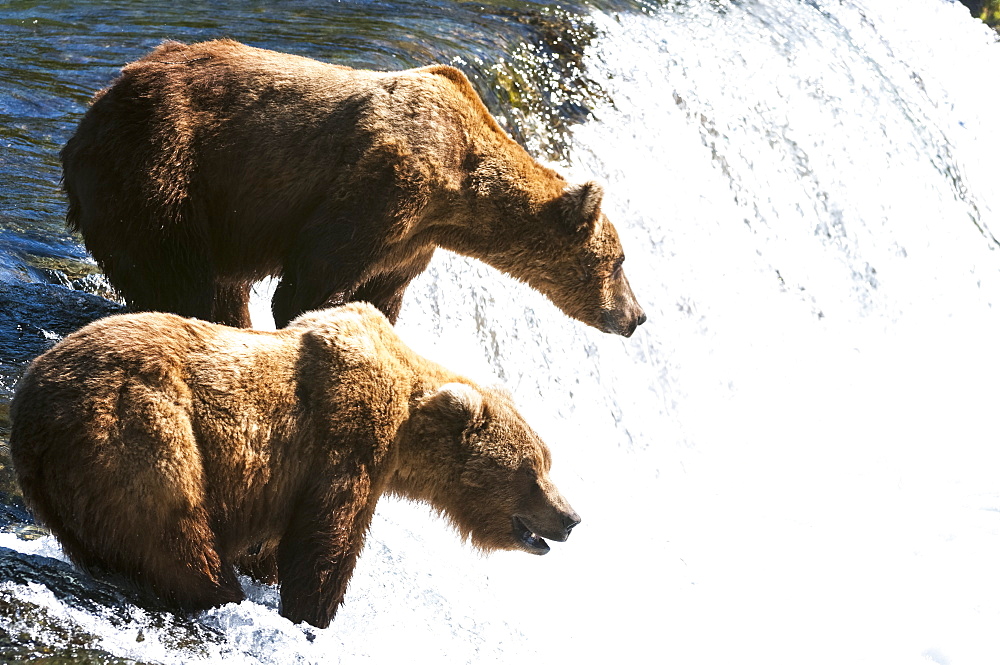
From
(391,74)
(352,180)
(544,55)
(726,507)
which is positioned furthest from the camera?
(544,55)

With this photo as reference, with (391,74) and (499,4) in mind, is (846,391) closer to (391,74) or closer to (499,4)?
(499,4)

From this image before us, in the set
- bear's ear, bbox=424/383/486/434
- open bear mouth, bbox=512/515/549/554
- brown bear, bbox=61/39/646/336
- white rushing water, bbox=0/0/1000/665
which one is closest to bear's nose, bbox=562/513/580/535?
open bear mouth, bbox=512/515/549/554

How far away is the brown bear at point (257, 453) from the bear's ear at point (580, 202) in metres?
1.72

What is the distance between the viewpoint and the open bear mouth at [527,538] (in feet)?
17.3

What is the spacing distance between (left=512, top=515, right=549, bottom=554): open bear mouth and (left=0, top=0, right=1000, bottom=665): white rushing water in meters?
0.63

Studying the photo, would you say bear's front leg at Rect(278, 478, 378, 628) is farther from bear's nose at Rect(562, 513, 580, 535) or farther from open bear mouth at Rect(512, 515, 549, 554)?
bear's nose at Rect(562, 513, 580, 535)

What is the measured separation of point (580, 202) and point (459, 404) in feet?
6.82

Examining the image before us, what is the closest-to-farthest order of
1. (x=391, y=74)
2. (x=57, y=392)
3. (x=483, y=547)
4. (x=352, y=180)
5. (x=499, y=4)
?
(x=57, y=392), (x=483, y=547), (x=352, y=180), (x=391, y=74), (x=499, y=4)

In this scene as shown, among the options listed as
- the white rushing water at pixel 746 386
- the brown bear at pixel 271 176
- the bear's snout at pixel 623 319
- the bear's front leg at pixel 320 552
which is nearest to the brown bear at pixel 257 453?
the bear's front leg at pixel 320 552

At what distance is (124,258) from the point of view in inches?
237

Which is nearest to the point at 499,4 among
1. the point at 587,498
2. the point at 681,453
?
the point at 681,453

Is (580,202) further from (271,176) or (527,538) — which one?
(527,538)

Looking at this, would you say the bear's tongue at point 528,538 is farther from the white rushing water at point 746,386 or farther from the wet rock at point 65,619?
the wet rock at point 65,619

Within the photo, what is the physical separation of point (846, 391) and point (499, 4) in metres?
4.92
